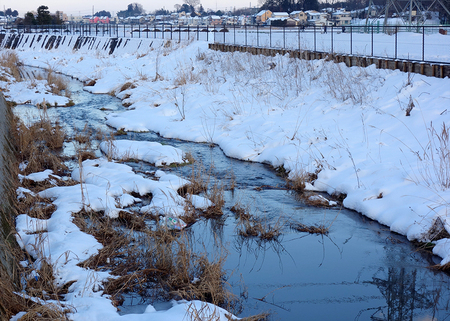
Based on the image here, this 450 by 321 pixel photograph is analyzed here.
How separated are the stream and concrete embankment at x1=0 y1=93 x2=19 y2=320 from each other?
1125mm

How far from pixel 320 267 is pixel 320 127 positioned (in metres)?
6.08

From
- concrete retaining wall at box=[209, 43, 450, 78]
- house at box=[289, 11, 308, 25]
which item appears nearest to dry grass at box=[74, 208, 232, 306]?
concrete retaining wall at box=[209, 43, 450, 78]

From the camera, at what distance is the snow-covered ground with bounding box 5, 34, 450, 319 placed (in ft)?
23.3

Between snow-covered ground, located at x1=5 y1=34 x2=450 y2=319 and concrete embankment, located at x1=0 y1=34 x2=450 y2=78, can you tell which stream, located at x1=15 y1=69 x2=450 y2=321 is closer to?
snow-covered ground, located at x1=5 y1=34 x2=450 y2=319

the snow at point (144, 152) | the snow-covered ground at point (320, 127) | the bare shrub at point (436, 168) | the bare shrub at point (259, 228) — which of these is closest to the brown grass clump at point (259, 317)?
the snow-covered ground at point (320, 127)

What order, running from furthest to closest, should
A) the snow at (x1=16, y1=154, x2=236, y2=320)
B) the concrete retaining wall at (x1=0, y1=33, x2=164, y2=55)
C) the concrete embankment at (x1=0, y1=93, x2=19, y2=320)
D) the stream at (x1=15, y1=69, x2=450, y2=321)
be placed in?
the concrete retaining wall at (x1=0, y1=33, x2=164, y2=55)
the stream at (x1=15, y1=69, x2=450, y2=321)
the snow at (x1=16, y1=154, x2=236, y2=320)
the concrete embankment at (x1=0, y1=93, x2=19, y2=320)

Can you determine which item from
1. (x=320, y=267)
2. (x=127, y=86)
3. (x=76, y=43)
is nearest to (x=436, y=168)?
(x=320, y=267)

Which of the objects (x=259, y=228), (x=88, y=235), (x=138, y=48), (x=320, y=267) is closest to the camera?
(x=320, y=267)

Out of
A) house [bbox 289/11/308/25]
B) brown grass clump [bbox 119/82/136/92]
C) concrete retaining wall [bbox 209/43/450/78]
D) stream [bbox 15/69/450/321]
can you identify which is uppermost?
house [bbox 289/11/308/25]

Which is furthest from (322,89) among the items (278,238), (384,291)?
(384,291)

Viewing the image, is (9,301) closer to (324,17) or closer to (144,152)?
(144,152)

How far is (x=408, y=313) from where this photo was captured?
4.66 m

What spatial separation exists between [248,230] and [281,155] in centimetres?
375

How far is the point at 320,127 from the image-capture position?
443 inches
